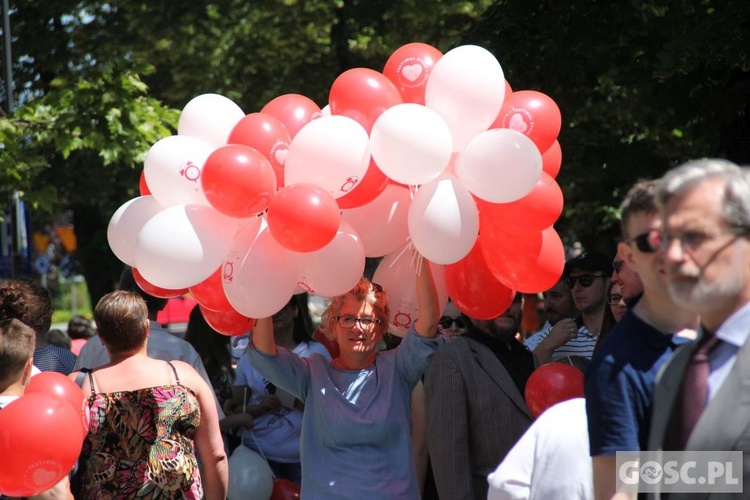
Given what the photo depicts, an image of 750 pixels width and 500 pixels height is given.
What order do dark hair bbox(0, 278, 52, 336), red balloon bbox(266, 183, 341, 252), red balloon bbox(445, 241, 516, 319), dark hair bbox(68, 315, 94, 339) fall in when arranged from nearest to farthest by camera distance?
red balloon bbox(266, 183, 341, 252)
red balloon bbox(445, 241, 516, 319)
dark hair bbox(0, 278, 52, 336)
dark hair bbox(68, 315, 94, 339)

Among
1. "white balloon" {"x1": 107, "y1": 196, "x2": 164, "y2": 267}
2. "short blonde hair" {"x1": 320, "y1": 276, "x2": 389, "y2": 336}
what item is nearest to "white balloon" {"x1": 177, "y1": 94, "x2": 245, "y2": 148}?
"white balloon" {"x1": 107, "y1": 196, "x2": 164, "y2": 267}

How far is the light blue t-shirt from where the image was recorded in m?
3.94

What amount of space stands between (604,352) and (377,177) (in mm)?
1579

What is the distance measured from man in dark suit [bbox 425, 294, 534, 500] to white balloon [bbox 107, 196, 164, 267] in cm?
142

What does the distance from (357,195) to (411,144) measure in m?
0.38

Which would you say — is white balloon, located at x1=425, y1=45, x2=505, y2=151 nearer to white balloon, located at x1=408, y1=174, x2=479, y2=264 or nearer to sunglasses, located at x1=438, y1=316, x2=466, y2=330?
white balloon, located at x1=408, y1=174, x2=479, y2=264

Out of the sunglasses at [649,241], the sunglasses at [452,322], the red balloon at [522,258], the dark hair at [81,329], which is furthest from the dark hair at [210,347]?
the sunglasses at [649,241]

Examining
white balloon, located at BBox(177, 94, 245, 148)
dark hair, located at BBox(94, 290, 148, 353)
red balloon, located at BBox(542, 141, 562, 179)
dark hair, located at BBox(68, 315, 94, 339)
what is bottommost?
dark hair, located at BBox(68, 315, 94, 339)

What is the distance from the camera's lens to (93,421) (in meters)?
3.95

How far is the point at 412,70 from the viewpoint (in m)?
4.15

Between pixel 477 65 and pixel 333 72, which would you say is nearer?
pixel 477 65

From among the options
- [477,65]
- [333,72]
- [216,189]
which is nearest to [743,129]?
[477,65]

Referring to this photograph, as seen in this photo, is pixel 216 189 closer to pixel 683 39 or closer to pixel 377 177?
pixel 377 177

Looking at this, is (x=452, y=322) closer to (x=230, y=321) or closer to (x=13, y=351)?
(x=230, y=321)
